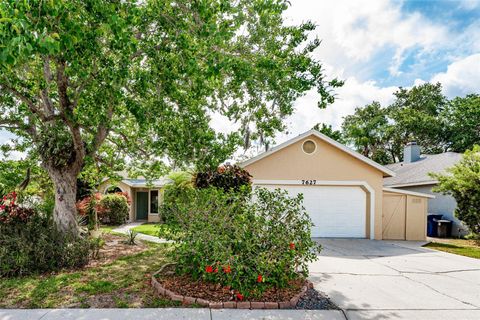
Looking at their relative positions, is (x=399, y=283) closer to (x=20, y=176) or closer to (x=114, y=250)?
(x=114, y=250)

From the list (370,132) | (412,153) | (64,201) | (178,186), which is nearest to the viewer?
(64,201)

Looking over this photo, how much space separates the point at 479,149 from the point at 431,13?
7863 millimetres

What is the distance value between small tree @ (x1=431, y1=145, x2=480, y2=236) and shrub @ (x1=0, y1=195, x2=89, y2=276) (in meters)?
14.3

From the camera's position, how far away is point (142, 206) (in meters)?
20.7

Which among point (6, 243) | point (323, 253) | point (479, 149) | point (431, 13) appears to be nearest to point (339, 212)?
point (323, 253)

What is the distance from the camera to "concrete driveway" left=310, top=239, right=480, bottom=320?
16.6ft

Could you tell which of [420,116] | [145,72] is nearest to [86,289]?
[145,72]

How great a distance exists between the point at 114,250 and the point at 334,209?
911cm

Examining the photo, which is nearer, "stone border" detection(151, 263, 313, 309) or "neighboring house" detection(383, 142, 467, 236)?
"stone border" detection(151, 263, 313, 309)

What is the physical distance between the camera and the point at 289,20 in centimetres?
850

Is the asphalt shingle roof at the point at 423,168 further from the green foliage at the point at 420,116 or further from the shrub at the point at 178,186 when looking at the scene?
the shrub at the point at 178,186

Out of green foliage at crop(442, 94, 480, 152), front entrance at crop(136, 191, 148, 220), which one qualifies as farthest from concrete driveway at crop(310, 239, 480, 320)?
green foliage at crop(442, 94, 480, 152)

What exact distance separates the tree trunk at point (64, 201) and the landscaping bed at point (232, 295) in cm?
379

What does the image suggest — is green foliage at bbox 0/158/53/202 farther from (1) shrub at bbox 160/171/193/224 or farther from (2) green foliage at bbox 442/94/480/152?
(2) green foliage at bbox 442/94/480/152
